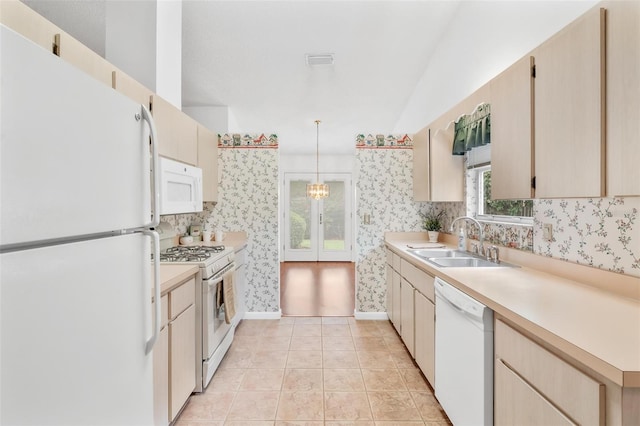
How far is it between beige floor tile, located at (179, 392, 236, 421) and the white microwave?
4.32 ft

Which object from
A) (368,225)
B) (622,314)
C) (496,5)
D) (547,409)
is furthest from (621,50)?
(368,225)

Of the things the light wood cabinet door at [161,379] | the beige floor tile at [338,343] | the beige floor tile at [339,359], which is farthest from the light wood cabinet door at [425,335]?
the light wood cabinet door at [161,379]

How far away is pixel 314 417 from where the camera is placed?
1972mm

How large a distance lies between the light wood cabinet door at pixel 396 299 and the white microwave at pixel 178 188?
6.61 feet

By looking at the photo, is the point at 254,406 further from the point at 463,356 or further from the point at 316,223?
the point at 316,223

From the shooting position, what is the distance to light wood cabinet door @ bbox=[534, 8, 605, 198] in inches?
46.4

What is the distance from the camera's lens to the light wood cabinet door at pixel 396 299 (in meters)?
3.08

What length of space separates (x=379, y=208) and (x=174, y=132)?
231 cm

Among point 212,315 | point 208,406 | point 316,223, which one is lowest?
point 208,406

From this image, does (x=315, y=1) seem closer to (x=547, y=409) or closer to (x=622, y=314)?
(x=622, y=314)

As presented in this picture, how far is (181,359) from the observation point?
1.94m

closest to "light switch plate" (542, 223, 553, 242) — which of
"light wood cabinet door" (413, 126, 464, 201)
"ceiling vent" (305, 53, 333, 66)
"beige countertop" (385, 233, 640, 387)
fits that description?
"beige countertop" (385, 233, 640, 387)

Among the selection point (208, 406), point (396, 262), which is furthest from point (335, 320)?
point (208, 406)

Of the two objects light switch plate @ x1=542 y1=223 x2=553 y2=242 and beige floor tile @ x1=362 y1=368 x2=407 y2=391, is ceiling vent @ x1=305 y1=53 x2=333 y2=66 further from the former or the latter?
beige floor tile @ x1=362 y1=368 x2=407 y2=391
